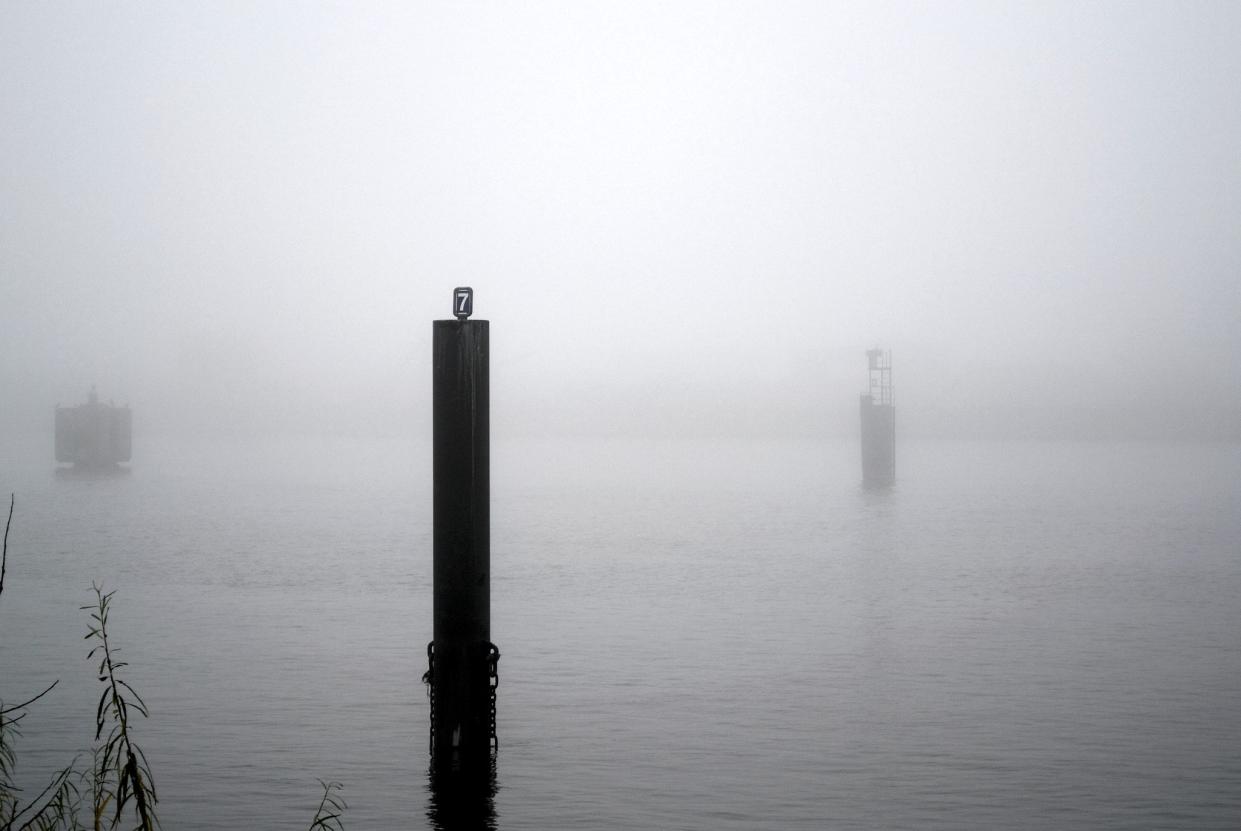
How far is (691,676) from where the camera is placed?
25344 millimetres

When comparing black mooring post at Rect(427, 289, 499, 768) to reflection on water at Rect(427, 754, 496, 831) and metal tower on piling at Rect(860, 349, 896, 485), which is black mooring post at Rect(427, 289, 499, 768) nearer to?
reflection on water at Rect(427, 754, 496, 831)

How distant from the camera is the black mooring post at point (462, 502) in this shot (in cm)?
1301

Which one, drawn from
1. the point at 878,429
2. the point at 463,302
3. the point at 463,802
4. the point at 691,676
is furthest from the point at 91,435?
the point at 463,302

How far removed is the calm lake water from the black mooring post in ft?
10.6

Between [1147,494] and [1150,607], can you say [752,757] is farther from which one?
[1147,494]

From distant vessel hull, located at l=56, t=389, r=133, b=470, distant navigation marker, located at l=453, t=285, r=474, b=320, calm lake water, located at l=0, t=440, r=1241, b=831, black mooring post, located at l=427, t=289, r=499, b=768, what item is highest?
distant vessel hull, located at l=56, t=389, r=133, b=470

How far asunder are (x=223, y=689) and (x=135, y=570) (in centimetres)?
2917

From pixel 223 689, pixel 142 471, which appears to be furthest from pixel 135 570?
pixel 142 471

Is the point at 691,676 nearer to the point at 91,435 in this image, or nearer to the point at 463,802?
the point at 463,802

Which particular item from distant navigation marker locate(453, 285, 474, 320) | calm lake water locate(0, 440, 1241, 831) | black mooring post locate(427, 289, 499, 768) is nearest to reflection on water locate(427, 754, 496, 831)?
calm lake water locate(0, 440, 1241, 831)

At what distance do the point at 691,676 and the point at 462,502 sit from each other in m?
13.6

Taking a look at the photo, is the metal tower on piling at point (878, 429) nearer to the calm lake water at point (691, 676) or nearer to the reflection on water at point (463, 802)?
the calm lake water at point (691, 676)

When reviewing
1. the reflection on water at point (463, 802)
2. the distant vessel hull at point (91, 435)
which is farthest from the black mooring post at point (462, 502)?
the distant vessel hull at point (91, 435)

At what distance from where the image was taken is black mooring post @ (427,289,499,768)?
42.7 ft
